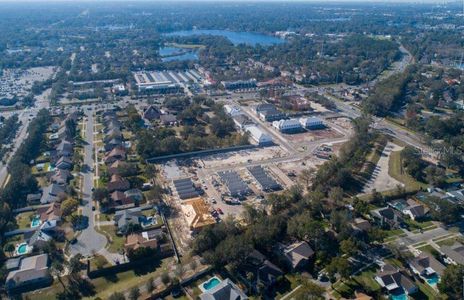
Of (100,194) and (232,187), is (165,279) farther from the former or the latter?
(232,187)

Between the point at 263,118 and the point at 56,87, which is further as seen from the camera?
the point at 56,87

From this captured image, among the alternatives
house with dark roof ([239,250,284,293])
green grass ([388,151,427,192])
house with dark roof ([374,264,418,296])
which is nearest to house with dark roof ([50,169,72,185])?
house with dark roof ([239,250,284,293])

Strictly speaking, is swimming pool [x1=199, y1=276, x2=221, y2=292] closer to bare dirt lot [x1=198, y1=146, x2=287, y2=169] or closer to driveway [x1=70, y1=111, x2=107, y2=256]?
driveway [x1=70, y1=111, x2=107, y2=256]

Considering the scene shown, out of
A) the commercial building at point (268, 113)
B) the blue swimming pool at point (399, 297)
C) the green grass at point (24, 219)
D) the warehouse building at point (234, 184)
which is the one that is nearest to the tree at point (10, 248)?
the green grass at point (24, 219)

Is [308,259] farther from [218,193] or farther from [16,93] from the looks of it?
[16,93]

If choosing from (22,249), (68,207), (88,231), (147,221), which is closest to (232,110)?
(147,221)

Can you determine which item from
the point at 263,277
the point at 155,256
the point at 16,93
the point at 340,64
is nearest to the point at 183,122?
the point at 155,256

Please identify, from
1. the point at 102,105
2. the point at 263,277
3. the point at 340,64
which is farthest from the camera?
the point at 340,64
